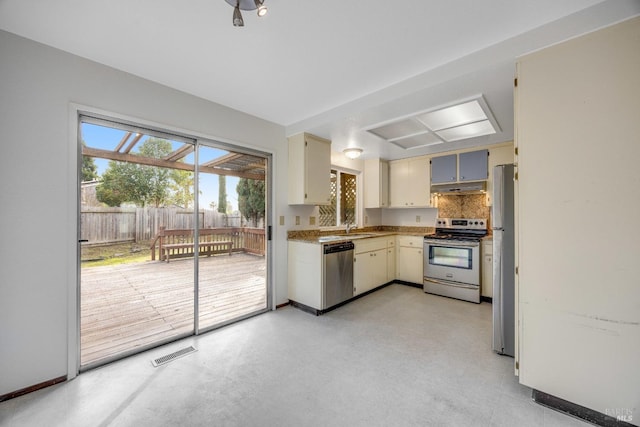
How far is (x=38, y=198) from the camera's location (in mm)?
1925

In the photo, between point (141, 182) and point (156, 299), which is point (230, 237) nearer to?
point (156, 299)

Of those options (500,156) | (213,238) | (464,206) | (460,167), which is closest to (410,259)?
(464,206)

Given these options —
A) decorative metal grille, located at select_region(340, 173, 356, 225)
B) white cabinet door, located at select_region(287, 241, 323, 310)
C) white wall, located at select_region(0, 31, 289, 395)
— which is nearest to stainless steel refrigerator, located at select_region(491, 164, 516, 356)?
white cabinet door, located at select_region(287, 241, 323, 310)

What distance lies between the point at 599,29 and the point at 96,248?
13.3ft

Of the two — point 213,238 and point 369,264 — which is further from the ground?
point 213,238

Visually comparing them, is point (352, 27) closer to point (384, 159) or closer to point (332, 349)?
point (332, 349)

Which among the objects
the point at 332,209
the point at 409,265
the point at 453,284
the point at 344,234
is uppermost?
the point at 332,209

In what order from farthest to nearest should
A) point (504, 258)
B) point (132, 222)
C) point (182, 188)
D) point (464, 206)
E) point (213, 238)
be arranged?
point (464, 206)
point (213, 238)
point (182, 188)
point (132, 222)
point (504, 258)

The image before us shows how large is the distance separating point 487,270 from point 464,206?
4.24 feet

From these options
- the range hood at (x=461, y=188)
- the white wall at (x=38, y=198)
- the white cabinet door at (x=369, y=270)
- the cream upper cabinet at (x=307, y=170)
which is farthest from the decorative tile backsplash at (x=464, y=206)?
the white wall at (x=38, y=198)

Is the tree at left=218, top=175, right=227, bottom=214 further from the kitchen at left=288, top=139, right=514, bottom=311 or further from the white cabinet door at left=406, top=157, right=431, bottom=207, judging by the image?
the white cabinet door at left=406, top=157, right=431, bottom=207

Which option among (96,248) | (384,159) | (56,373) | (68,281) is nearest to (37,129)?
(96,248)

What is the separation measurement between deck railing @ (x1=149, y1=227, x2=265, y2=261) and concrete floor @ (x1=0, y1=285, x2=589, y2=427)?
94 cm

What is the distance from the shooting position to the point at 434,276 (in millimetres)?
4195
